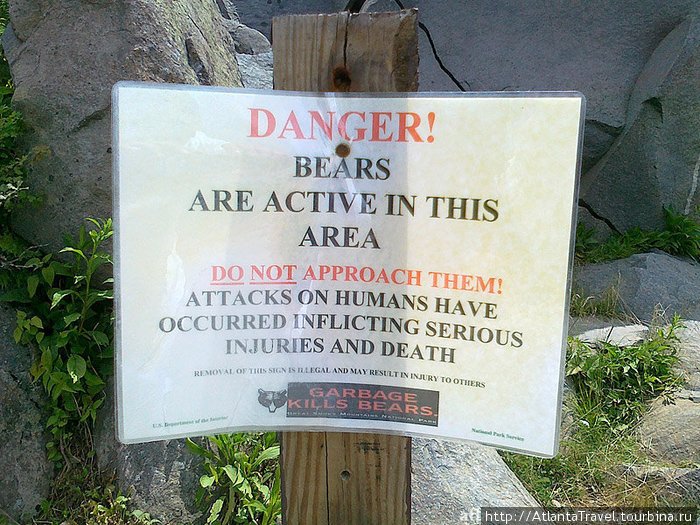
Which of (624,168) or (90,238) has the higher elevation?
(624,168)

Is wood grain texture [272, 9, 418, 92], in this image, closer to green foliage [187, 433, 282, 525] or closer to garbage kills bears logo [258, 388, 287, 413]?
garbage kills bears logo [258, 388, 287, 413]

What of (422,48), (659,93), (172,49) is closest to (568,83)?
(659,93)

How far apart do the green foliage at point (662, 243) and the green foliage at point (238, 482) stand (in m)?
3.53

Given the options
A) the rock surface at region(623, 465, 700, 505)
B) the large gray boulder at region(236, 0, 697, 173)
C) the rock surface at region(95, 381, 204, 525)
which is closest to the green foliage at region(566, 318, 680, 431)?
the rock surface at region(623, 465, 700, 505)

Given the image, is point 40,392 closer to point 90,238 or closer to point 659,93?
point 90,238

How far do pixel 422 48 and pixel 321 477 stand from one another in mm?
5223

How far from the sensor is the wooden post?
137 centimetres

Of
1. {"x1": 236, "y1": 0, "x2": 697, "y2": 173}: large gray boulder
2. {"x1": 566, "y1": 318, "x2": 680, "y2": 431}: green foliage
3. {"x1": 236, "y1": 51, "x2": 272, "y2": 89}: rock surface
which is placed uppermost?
{"x1": 236, "y1": 0, "x2": 697, "y2": 173}: large gray boulder

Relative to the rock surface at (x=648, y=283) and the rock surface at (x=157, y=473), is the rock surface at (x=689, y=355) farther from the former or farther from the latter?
the rock surface at (x=157, y=473)

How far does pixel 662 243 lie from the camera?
5328 millimetres

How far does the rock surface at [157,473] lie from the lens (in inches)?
98.7

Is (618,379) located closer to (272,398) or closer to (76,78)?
(272,398)

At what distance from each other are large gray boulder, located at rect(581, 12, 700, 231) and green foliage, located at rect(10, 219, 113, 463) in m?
4.44

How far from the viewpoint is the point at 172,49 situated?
2750 mm
